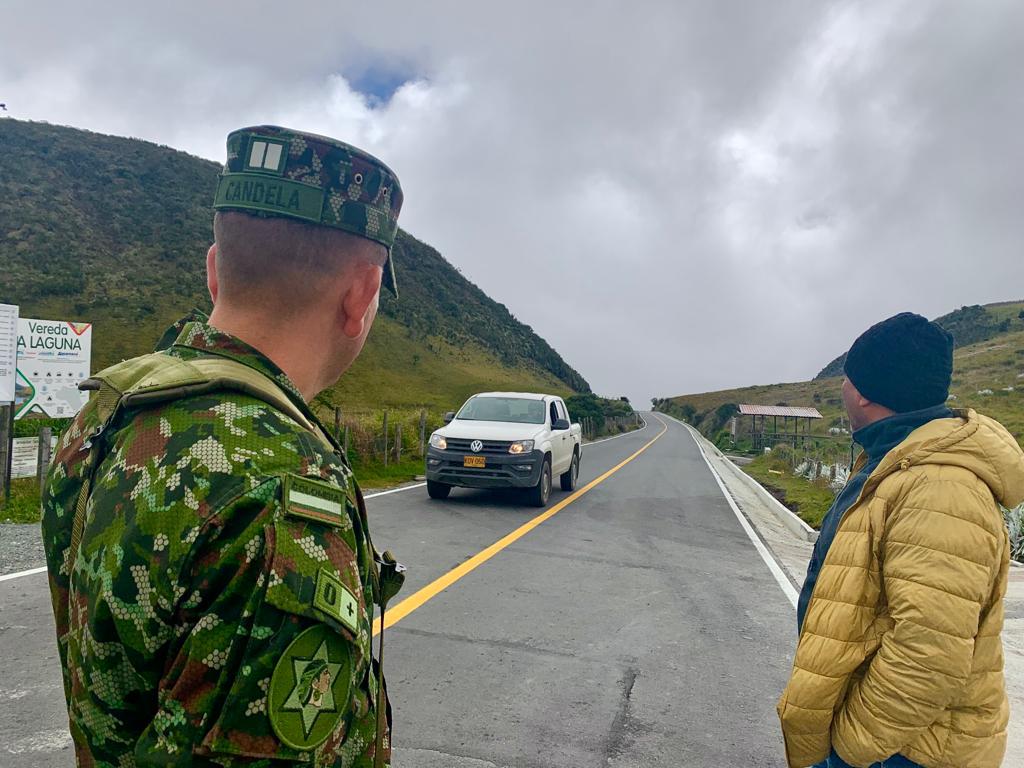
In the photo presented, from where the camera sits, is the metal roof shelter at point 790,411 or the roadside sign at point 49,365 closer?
the roadside sign at point 49,365

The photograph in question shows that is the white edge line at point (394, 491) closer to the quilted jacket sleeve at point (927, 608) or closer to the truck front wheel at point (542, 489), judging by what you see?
the truck front wheel at point (542, 489)

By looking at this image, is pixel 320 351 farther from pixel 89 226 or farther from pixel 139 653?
pixel 89 226

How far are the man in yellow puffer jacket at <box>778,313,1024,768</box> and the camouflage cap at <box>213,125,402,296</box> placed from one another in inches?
A: 65.9

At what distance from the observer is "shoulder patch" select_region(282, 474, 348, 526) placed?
3.43 feet

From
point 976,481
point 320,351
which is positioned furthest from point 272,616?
point 976,481

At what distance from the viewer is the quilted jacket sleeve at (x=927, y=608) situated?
1907 millimetres

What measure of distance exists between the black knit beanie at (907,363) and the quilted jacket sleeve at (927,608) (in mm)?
452

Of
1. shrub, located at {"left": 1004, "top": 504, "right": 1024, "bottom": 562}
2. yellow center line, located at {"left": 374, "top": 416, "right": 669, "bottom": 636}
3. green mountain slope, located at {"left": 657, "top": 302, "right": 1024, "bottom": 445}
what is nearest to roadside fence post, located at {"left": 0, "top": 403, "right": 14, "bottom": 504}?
yellow center line, located at {"left": 374, "top": 416, "right": 669, "bottom": 636}

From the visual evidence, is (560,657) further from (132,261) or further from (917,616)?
(132,261)

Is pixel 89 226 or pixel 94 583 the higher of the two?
pixel 89 226

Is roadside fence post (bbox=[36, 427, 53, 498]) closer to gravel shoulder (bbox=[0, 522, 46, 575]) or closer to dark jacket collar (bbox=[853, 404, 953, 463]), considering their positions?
gravel shoulder (bbox=[0, 522, 46, 575])

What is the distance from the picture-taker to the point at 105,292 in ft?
147

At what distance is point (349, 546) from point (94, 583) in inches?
15.0

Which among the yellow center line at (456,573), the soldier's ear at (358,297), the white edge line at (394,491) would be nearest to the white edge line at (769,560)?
the yellow center line at (456,573)
